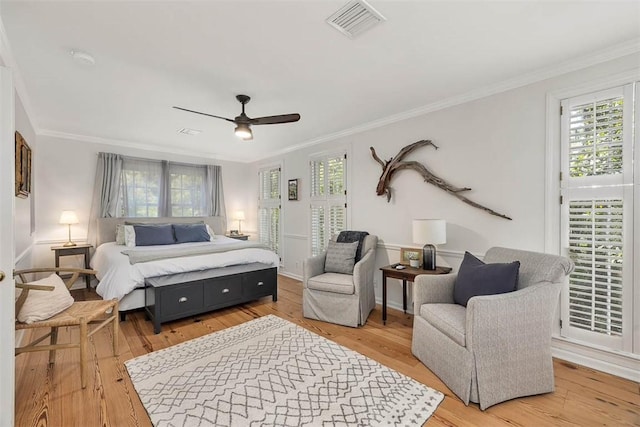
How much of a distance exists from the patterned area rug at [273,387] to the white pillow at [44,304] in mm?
719

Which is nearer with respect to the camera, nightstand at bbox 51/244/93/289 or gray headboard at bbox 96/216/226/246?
nightstand at bbox 51/244/93/289

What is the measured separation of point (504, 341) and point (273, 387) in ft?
5.32

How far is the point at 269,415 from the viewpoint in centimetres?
176

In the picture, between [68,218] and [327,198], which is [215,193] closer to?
[68,218]

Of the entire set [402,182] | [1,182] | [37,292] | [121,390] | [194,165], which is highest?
[194,165]

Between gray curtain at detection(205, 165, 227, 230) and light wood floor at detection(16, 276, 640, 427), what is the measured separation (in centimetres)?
326

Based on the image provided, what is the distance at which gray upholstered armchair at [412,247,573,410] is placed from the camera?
6.07ft

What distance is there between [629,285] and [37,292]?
4543mm

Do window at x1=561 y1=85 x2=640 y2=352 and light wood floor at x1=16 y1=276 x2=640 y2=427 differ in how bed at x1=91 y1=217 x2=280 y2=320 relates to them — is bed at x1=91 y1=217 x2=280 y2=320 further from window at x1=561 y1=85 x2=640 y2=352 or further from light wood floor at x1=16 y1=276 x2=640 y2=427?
window at x1=561 y1=85 x2=640 y2=352

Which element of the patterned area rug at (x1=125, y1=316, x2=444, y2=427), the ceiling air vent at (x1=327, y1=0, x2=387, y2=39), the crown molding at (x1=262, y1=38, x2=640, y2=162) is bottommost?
the patterned area rug at (x1=125, y1=316, x2=444, y2=427)

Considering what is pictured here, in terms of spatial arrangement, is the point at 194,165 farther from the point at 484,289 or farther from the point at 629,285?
the point at 629,285

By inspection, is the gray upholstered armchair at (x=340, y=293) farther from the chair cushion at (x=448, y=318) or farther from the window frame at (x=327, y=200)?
the window frame at (x=327, y=200)

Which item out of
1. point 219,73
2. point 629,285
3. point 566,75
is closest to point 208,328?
point 219,73

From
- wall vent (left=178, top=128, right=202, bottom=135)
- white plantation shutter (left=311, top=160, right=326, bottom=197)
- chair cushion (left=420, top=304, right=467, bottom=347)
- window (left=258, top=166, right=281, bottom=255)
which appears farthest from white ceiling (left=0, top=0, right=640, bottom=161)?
window (left=258, top=166, right=281, bottom=255)
